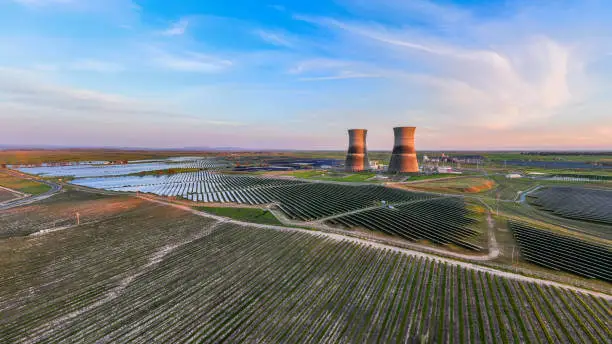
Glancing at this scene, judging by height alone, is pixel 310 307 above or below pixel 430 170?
below

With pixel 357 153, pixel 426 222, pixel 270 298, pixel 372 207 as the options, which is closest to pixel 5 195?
pixel 270 298

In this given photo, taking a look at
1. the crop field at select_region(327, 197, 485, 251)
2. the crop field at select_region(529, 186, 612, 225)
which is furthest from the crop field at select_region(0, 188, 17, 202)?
the crop field at select_region(529, 186, 612, 225)

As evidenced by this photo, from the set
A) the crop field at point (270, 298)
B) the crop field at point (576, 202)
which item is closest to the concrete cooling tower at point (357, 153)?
the crop field at point (576, 202)

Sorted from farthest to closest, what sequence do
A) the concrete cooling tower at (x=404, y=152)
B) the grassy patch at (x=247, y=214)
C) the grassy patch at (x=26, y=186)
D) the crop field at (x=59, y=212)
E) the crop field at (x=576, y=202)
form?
the concrete cooling tower at (x=404, y=152)
the grassy patch at (x=26, y=186)
the crop field at (x=576, y=202)
the grassy patch at (x=247, y=214)
the crop field at (x=59, y=212)

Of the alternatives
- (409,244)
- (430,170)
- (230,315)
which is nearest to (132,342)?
(230,315)

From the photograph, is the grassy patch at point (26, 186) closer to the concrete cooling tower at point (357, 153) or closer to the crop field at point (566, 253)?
the concrete cooling tower at point (357, 153)

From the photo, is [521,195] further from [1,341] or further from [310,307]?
[1,341]
